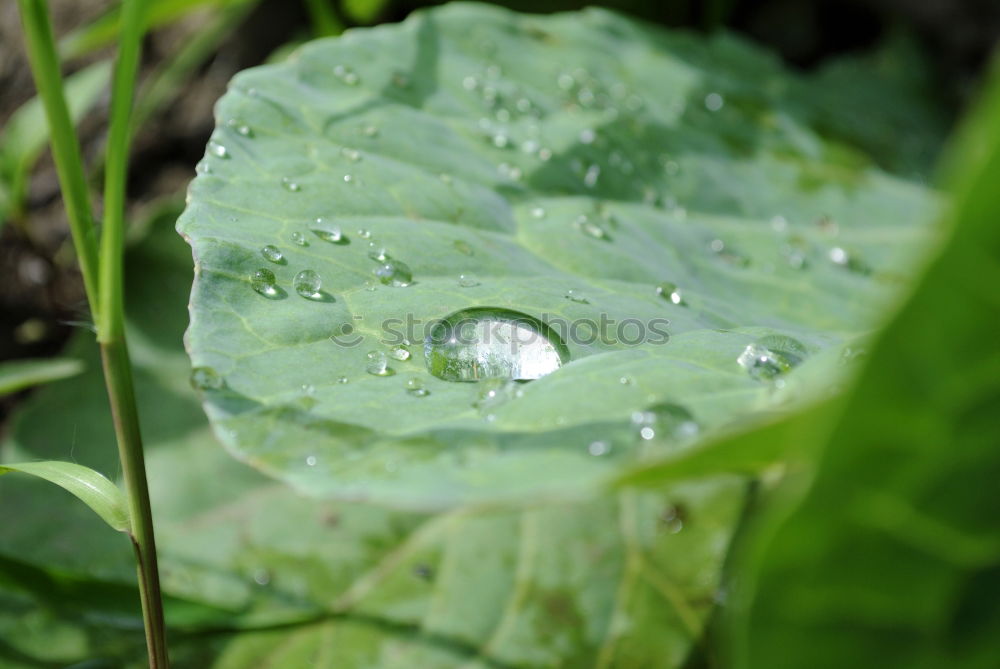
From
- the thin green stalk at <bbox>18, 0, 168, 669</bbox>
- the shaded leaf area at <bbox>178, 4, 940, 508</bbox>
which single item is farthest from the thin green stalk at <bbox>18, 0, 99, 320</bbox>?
the shaded leaf area at <bbox>178, 4, 940, 508</bbox>

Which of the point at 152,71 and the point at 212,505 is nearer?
the point at 212,505

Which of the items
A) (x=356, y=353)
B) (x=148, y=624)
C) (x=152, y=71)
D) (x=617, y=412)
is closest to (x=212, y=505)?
(x=148, y=624)

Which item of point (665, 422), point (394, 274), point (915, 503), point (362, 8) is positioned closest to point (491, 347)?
point (394, 274)

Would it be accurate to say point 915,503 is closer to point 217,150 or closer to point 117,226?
point 117,226

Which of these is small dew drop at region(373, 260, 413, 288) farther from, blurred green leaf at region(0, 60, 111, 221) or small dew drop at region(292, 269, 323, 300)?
blurred green leaf at region(0, 60, 111, 221)

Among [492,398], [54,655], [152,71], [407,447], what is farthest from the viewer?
[152,71]

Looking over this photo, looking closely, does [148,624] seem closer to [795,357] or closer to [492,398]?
[492,398]
